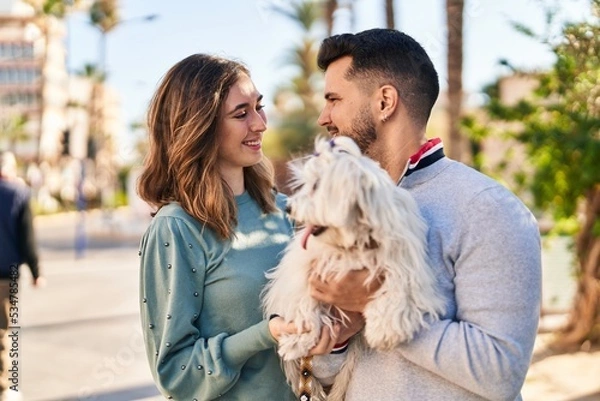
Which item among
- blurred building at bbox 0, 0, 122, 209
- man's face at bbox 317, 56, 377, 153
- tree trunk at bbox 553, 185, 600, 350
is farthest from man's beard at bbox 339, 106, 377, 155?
blurred building at bbox 0, 0, 122, 209

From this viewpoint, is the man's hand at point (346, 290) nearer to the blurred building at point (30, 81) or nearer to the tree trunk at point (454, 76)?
the tree trunk at point (454, 76)

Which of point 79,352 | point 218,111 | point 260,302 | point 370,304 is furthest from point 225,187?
point 79,352

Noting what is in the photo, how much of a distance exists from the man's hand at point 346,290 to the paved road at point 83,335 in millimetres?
5641

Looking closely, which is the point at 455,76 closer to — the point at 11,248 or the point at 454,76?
the point at 454,76

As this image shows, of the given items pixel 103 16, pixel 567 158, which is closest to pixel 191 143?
pixel 567 158

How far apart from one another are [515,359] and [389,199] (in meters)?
0.56

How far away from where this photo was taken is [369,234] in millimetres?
2031

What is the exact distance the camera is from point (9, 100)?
48031mm

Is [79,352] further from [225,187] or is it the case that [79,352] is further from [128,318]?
[225,187]

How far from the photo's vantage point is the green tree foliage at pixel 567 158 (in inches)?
243

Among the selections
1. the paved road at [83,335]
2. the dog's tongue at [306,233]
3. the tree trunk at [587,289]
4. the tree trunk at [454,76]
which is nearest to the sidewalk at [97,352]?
the paved road at [83,335]

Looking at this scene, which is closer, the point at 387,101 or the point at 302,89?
the point at 387,101

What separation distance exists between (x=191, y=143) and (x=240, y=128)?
22cm

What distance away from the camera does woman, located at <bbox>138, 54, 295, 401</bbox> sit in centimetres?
250
